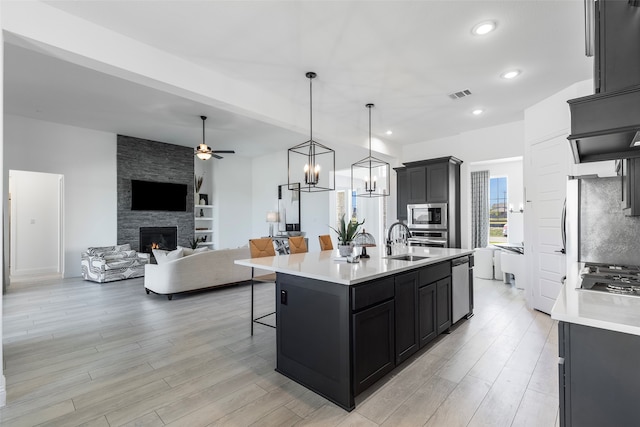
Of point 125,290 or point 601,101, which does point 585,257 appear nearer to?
point 601,101

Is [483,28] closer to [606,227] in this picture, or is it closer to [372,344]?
[606,227]

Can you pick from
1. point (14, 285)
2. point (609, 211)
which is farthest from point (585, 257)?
point (14, 285)

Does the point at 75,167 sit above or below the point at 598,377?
above

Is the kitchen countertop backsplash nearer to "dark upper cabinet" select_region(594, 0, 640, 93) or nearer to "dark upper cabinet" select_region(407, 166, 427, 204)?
"dark upper cabinet" select_region(594, 0, 640, 93)

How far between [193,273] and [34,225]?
18.1 feet

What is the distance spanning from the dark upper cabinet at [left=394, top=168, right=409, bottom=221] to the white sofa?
3.41 metres

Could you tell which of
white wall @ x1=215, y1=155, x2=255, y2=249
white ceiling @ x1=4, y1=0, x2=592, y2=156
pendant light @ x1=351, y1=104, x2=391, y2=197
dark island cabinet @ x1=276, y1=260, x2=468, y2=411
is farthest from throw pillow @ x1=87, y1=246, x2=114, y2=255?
dark island cabinet @ x1=276, y1=260, x2=468, y2=411

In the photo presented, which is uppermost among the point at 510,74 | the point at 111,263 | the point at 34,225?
the point at 510,74

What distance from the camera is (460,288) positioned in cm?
355

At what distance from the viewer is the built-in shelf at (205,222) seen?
Answer: 911cm

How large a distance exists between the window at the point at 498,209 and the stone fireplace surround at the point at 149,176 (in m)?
7.96

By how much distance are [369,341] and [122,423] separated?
1.64 meters

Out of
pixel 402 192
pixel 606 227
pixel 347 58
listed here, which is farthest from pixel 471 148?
pixel 606 227

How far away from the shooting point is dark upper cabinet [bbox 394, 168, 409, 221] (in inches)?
253
